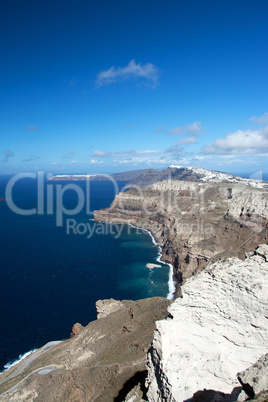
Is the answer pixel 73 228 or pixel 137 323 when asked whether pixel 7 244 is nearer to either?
pixel 73 228

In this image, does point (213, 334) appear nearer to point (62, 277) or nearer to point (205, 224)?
point (62, 277)

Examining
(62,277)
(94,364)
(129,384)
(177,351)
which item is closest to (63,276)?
(62,277)

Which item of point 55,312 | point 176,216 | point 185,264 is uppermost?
point 176,216

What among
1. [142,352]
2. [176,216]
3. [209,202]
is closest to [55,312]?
[142,352]

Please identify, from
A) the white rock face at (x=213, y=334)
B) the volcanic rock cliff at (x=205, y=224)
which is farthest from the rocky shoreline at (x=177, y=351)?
the volcanic rock cliff at (x=205, y=224)

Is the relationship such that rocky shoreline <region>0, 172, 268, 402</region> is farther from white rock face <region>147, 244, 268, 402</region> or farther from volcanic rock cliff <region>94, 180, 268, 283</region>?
volcanic rock cliff <region>94, 180, 268, 283</region>

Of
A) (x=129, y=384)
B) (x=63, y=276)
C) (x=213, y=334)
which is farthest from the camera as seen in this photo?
(x=63, y=276)
